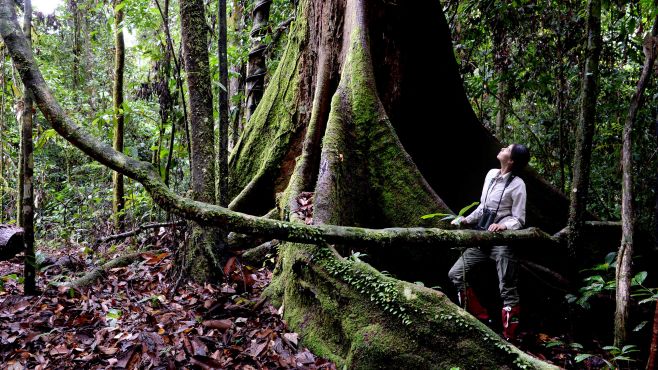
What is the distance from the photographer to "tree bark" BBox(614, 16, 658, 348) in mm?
3547

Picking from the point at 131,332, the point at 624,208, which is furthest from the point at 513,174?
the point at 131,332

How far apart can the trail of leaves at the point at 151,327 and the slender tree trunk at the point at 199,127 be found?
31 centimetres

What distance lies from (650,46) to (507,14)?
354 cm

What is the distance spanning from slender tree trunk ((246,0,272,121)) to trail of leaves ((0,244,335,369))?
16.2ft

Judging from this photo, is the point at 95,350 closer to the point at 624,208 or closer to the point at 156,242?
the point at 156,242

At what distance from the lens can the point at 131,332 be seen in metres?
3.31

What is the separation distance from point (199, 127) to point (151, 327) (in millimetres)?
1874

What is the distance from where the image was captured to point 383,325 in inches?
113

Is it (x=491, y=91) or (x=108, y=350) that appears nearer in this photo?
(x=108, y=350)

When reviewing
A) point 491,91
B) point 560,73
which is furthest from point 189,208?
point 491,91

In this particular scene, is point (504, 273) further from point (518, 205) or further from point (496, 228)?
point (518, 205)

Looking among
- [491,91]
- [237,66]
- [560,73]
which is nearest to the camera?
[560,73]

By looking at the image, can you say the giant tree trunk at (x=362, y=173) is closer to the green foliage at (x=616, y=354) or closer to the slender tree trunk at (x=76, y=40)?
the green foliage at (x=616, y=354)

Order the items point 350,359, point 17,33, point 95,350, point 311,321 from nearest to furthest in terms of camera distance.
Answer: point 350,359, point 95,350, point 311,321, point 17,33
